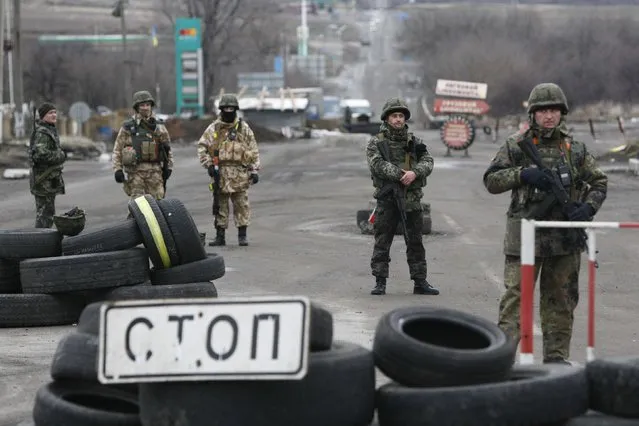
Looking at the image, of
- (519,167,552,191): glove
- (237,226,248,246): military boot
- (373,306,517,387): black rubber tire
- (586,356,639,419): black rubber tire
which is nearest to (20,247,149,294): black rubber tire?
(519,167,552,191): glove

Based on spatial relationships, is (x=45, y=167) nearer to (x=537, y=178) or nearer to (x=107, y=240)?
(x=107, y=240)

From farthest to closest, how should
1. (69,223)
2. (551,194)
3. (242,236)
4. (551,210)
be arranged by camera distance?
1. (242,236)
2. (69,223)
3. (551,210)
4. (551,194)

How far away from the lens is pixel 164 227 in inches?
423

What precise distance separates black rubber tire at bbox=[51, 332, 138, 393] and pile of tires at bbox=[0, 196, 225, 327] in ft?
12.0

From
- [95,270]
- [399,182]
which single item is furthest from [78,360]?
[399,182]

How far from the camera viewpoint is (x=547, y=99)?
8.84 meters

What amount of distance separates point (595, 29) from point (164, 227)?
124m

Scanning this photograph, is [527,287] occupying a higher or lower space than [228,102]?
lower

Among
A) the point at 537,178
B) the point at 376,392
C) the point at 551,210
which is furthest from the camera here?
the point at 551,210

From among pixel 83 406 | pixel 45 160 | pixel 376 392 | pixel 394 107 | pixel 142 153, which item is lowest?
pixel 83 406

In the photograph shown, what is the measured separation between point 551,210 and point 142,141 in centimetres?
864

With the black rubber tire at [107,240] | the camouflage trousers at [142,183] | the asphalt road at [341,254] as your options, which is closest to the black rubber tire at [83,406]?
the asphalt road at [341,254]

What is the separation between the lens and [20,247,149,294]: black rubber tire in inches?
415

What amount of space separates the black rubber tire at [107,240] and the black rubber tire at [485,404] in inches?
185
